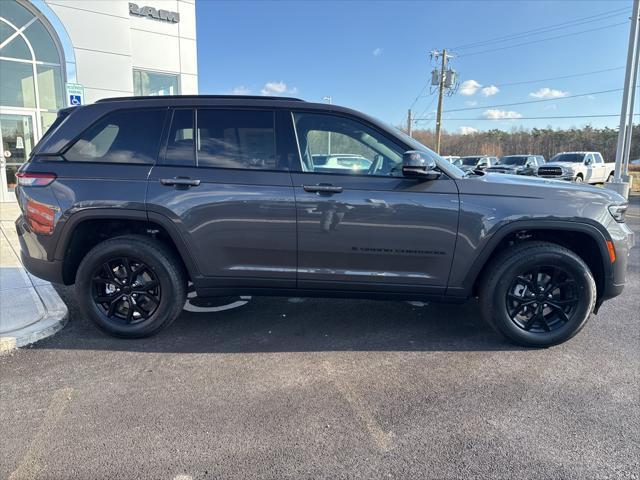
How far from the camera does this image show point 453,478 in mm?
2201

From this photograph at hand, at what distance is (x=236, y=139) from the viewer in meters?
3.61

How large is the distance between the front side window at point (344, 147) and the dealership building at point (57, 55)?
10287 mm

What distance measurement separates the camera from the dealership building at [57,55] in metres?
11.7

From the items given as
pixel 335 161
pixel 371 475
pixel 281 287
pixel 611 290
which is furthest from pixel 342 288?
pixel 611 290

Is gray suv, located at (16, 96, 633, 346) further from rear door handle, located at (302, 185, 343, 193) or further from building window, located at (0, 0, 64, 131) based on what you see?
building window, located at (0, 0, 64, 131)

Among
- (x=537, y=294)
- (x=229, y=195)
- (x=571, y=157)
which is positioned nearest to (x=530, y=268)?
(x=537, y=294)

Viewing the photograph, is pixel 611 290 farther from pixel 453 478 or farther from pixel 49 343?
pixel 49 343

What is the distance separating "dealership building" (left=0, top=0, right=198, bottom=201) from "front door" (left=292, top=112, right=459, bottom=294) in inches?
412

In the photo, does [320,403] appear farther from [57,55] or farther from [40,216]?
[57,55]

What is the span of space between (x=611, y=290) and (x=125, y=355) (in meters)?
3.93

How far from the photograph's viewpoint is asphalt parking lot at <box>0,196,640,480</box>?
2309mm

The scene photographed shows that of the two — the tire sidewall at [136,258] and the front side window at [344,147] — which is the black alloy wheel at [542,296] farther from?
the tire sidewall at [136,258]

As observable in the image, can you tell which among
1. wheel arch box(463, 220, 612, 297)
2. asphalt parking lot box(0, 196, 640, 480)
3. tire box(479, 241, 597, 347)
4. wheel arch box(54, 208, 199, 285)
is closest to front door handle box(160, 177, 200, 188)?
wheel arch box(54, 208, 199, 285)

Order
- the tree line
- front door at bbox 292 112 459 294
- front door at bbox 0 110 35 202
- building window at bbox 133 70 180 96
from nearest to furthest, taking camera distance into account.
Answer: front door at bbox 292 112 459 294 → front door at bbox 0 110 35 202 → building window at bbox 133 70 180 96 → the tree line
